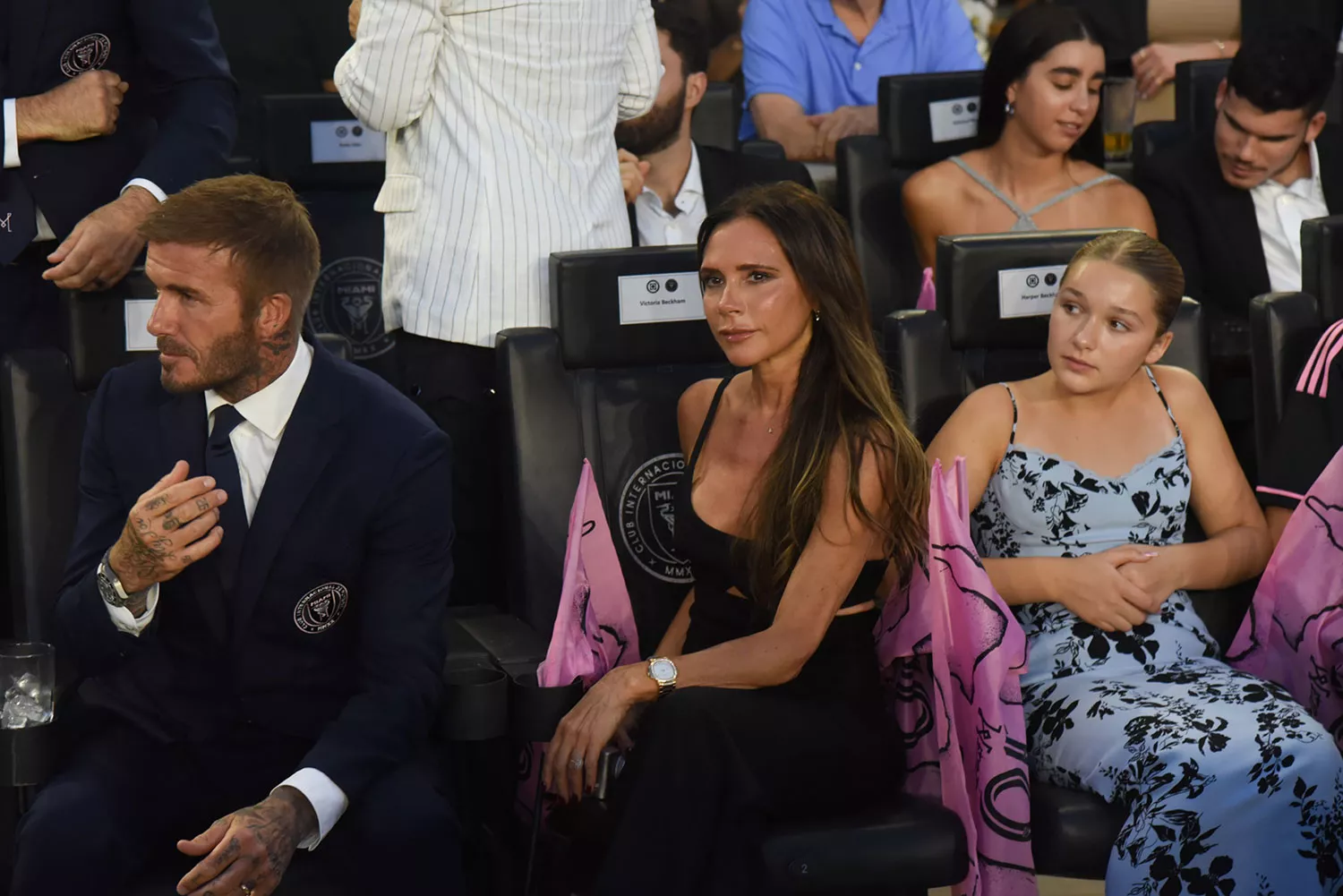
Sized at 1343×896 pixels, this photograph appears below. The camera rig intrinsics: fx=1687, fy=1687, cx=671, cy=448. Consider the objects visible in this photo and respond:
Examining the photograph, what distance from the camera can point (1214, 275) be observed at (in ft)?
11.3

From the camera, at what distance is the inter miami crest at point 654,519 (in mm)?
2613

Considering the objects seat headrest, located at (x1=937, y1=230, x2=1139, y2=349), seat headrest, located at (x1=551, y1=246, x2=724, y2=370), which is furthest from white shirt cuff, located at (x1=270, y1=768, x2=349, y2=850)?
seat headrest, located at (x1=937, y1=230, x2=1139, y2=349)

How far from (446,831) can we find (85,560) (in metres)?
0.58

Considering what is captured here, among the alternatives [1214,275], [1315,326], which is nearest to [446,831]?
[1315,326]

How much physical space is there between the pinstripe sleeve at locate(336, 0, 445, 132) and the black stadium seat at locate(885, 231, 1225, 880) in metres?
0.82

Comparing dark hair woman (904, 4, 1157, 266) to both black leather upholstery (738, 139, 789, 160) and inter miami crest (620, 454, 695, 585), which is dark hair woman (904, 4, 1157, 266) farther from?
inter miami crest (620, 454, 695, 585)

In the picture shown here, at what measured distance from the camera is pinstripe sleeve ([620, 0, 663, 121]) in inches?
114

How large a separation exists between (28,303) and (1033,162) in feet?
6.63

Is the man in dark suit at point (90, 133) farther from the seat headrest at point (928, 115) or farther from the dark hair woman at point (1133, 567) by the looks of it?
the seat headrest at point (928, 115)

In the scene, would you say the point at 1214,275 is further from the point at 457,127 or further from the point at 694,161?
the point at 457,127

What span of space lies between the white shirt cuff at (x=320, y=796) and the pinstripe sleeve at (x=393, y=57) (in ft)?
3.51

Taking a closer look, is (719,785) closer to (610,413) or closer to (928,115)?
(610,413)

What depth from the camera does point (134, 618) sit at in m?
2.06

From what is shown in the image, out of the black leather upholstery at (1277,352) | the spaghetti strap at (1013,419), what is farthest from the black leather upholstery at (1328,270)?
the spaghetti strap at (1013,419)
